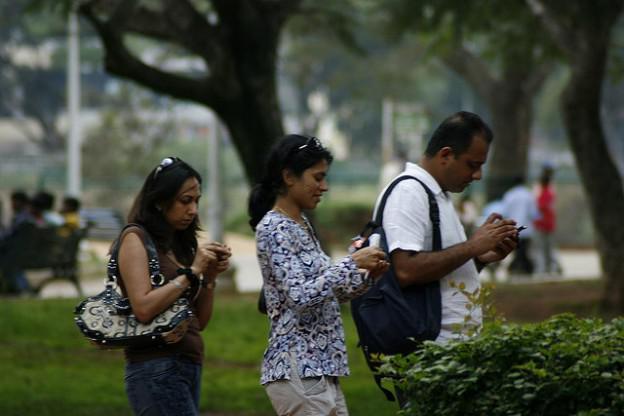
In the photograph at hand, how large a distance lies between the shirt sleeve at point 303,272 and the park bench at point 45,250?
12.6 meters

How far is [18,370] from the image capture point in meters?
11.6

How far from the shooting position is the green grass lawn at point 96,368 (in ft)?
32.2

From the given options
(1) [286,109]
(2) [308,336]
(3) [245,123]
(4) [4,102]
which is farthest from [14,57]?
(2) [308,336]

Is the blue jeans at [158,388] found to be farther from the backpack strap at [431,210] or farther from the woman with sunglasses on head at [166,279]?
the backpack strap at [431,210]

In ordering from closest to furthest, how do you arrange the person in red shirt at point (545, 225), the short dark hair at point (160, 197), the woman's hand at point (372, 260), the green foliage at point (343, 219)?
the woman's hand at point (372, 260), the short dark hair at point (160, 197), the person in red shirt at point (545, 225), the green foliage at point (343, 219)

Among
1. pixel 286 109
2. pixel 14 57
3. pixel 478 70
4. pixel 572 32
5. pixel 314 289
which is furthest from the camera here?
pixel 286 109

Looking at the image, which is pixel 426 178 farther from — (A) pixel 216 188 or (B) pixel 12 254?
(A) pixel 216 188

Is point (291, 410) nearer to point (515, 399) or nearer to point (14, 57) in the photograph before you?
point (515, 399)

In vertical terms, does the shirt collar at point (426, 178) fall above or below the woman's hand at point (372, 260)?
above

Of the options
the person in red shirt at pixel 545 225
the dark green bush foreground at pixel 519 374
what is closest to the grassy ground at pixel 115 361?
the dark green bush foreground at pixel 519 374

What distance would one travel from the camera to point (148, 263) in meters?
5.18

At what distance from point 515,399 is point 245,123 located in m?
10.4

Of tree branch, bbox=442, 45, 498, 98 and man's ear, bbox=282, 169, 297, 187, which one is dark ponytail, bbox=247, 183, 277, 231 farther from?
tree branch, bbox=442, 45, 498, 98

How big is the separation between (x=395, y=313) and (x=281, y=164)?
70 centimetres
